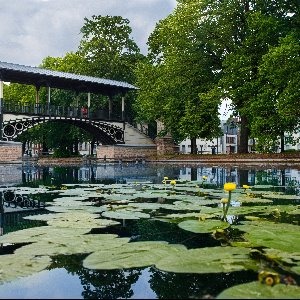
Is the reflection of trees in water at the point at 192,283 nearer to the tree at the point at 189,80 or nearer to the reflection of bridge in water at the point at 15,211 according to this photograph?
the reflection of bridge in water at the point at 15,211

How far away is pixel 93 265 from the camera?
93.0 inches

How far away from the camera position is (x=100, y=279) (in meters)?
2.30

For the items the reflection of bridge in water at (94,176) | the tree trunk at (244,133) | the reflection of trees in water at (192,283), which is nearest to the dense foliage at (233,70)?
the tree trunk at (244,133)

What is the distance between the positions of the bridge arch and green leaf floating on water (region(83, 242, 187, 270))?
1263 inches

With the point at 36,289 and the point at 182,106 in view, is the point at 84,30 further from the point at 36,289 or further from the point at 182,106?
the point at 36,289

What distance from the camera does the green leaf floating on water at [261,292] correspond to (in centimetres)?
171

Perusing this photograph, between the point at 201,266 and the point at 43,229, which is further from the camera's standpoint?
the point at 43,229

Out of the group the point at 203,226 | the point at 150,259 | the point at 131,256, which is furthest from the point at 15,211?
the point at 150,259

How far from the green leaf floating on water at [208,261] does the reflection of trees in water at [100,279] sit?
21cm

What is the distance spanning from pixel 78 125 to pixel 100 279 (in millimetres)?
37969

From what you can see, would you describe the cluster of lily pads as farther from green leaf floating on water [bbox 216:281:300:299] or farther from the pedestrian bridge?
the pedestrian bridge

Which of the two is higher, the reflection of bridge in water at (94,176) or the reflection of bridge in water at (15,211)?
the reflection of bridge in water at (15,211)

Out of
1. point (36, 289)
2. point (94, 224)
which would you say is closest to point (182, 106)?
point (94, 224)

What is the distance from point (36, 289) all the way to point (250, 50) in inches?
1009
